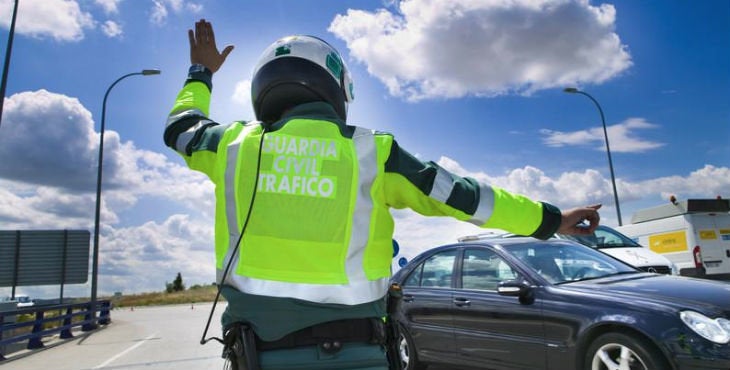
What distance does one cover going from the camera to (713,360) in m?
4.32

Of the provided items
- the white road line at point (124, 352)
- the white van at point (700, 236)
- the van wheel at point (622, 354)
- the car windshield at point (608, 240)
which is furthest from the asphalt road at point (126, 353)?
the white van at point (700, 236)

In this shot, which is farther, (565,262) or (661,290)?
(565,262)

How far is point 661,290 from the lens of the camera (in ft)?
16.5

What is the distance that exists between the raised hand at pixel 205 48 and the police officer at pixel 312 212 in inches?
17.0

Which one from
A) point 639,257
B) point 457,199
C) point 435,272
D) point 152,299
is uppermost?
point 457,199

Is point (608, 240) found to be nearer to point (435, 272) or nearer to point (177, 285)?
point (435, 272)

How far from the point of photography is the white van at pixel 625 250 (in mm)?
10266

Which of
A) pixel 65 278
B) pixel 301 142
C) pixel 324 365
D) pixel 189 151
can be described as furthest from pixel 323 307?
pixel 65 278

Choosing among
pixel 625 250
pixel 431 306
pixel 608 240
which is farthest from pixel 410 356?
pixel 608 240

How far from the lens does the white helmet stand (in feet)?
7.91

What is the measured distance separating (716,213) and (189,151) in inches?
528

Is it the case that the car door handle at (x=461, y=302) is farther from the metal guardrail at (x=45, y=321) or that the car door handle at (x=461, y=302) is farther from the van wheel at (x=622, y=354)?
the metal guardrail at (x=45, y=321)

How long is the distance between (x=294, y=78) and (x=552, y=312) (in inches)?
157

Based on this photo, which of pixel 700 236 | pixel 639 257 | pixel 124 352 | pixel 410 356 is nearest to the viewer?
pixel 410 356
